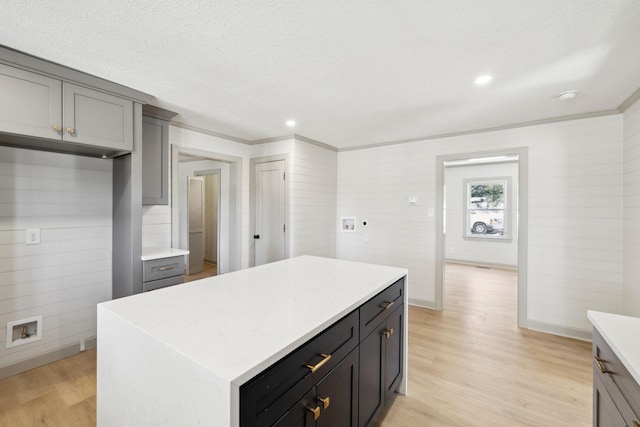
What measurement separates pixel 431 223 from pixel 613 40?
2.59 meters

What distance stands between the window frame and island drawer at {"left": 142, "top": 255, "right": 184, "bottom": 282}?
660 cm

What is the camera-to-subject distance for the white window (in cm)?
667

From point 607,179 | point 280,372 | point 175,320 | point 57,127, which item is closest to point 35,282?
point 57,127

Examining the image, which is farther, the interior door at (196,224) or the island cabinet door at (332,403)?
the interior door at (196,224)

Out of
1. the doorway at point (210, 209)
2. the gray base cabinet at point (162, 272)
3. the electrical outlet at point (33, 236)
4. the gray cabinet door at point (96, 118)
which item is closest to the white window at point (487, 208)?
the doorway at point (210, 209)

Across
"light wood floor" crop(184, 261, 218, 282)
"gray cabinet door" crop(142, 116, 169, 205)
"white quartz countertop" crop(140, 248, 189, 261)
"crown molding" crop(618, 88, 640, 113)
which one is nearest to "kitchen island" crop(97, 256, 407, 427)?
"white quartz countertop" crop(140, 248, 189, 261)

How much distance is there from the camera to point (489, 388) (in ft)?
7.32

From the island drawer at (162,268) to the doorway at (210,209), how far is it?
1.69 feet

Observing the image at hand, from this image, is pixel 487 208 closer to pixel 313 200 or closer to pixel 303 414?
pixel 313 200

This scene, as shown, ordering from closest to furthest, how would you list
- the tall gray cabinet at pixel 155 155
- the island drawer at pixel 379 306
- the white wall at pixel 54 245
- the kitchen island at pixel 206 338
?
the kitchen island at pixel 206 338
the island drawer at pixel 379 306
the white wall at pixel 54 245
the tall gray cabinet at pixel 155 155

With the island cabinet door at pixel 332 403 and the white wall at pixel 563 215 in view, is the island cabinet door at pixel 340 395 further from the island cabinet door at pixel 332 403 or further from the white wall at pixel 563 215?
the white wall at pixel 563 215

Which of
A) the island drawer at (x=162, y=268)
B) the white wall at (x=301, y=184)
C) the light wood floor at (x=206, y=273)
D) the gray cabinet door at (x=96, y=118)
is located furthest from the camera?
the light wood floor at (x=206, y=273)

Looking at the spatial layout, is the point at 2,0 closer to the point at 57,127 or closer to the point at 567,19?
the point at 57,127

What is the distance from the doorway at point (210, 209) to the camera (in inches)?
142
